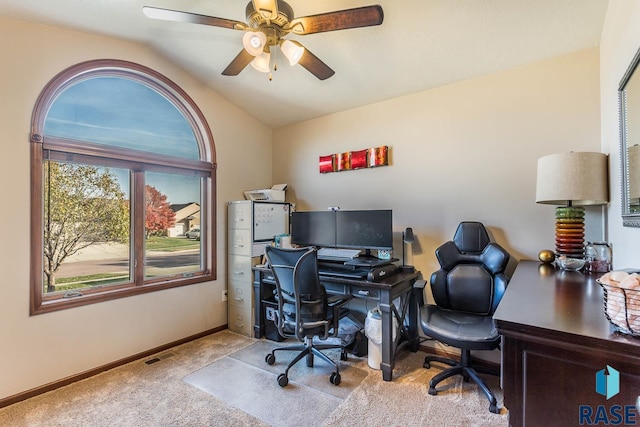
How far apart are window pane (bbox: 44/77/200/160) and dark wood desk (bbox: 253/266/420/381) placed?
158cm

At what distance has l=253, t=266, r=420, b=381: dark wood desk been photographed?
233 cm

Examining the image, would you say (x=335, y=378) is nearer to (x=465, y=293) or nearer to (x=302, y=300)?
(x=302, y=300)

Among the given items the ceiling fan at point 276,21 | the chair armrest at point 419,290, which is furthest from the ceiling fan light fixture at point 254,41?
the chair armrest at point 419,290

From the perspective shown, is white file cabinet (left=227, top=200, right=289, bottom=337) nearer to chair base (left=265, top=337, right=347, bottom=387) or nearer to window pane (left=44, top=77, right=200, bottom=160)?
chair base (left=265, top=337, right=347, bottom=387)

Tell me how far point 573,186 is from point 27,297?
146 inches

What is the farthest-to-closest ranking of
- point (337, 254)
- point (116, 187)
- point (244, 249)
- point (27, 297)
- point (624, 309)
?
point (244, 249)
point (337, 254)
point (116, 187)
point (27, 297)
point (624, 309)

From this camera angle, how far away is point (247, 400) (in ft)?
6.90

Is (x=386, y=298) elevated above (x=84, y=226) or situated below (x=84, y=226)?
below

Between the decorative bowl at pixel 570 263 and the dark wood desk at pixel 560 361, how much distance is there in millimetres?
922

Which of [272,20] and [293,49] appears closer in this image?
[272,20]

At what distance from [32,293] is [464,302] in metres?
3.25

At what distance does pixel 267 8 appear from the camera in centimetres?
166

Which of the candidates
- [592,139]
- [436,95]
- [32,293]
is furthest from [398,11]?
[32,293]

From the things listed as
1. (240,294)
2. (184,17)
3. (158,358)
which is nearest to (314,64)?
(184,17)
